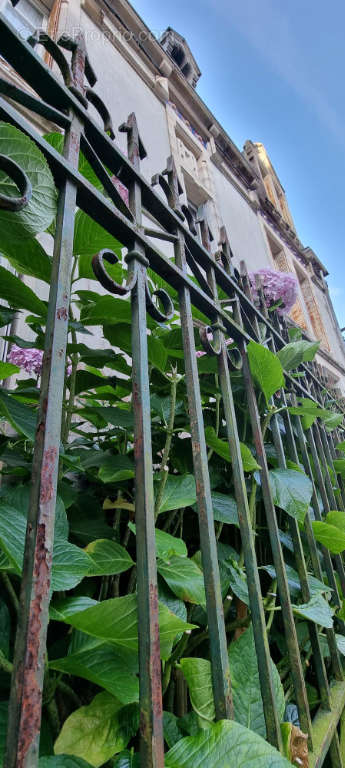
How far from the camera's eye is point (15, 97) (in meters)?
0.58

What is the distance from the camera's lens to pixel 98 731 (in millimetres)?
506

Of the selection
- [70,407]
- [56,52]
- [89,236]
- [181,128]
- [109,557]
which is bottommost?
[109,557]

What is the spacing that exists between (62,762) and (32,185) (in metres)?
0.68

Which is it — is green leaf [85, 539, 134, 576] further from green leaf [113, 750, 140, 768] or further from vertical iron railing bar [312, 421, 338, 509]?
vertical iron railing bar [312, 421, 338, 509]

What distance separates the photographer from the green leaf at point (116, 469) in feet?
2.50

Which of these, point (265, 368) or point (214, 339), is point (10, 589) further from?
point (265, 368)

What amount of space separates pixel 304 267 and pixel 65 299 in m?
9.18

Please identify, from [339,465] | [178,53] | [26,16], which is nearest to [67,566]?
[339,465]

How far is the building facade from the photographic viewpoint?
3639 millimetres

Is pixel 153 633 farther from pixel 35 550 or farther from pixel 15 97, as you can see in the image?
pixel 15 97

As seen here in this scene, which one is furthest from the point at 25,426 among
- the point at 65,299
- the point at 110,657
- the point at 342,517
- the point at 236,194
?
the point at 236,194

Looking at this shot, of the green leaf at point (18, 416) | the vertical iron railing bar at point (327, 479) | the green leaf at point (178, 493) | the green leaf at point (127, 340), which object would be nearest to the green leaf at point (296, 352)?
the vertical iron railing bar at point (327, 479)

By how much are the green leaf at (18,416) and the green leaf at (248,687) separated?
50cm

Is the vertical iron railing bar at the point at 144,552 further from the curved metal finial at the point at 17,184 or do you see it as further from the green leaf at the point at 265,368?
the green leaf at the point at 265,368
